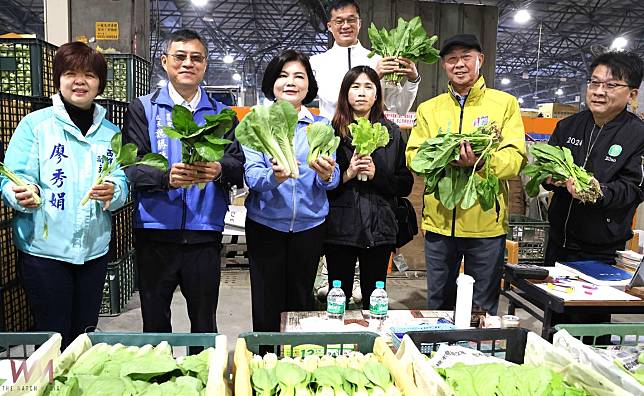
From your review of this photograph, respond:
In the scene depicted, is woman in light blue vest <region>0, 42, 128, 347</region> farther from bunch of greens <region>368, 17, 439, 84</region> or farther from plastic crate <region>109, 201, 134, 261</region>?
plastic crate <region>109, 201, 134, 261</region>

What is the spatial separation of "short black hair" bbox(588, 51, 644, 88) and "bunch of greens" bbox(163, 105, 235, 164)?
2.20 metres

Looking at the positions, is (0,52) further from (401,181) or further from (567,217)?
(567,217)

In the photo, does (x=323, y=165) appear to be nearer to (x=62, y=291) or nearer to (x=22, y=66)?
(x=62, y=291)

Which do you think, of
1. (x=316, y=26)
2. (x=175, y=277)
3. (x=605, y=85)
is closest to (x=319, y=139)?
(x=175, y=277)

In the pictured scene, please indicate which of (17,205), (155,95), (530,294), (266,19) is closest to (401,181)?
(530,294)

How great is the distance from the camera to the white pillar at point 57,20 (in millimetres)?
4746

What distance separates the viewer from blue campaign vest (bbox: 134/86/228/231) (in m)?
2.25

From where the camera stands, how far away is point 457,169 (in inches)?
101

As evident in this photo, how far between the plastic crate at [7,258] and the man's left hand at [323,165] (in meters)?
2.41

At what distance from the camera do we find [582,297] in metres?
2.37

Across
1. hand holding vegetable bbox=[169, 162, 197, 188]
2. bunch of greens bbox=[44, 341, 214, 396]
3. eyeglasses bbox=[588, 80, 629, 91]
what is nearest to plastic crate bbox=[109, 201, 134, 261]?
hand holding vegetable bbox=[169, 162, 197, 188]

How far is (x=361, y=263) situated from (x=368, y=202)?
1.24 feet

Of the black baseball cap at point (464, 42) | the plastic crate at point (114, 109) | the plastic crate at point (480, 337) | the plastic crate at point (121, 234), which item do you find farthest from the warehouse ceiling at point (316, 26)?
the plastic crate at point (480, 337)

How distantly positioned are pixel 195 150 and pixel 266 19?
14298 mm
